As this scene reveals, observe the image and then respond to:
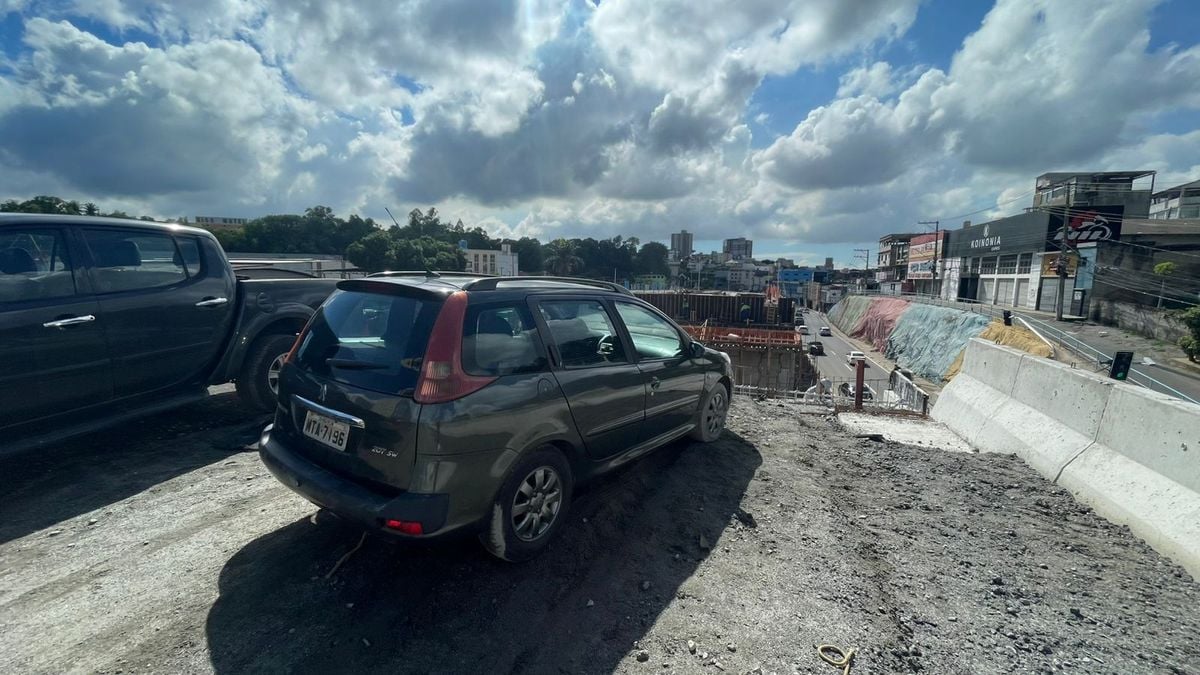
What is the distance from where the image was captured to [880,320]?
46062 millimetres

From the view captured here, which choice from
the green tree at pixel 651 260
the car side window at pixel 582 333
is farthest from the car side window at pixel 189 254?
the green tree at pixel 651 260

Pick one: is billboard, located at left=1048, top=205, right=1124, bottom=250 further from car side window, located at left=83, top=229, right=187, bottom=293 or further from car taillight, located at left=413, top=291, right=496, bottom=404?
car side window, located at left=83, top=229, right=187, bottom=293

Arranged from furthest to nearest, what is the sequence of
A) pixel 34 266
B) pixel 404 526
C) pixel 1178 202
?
pixel 1178 202, pixel 34 266, pixel 404 526

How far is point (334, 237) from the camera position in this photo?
6481cm

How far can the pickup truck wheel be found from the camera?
5.11 metres

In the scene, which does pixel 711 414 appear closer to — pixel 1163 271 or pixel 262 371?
Result: pixel 262 371

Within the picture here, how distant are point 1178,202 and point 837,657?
7684cm

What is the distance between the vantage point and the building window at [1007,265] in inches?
1574

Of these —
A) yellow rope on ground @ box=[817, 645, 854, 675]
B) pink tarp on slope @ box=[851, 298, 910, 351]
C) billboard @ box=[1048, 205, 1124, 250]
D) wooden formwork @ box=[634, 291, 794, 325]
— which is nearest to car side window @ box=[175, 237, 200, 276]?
yellow rope on ground @ box=[817, 645, 854, 675]

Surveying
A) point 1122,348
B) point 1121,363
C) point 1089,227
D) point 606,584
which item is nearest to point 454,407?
point 606,584

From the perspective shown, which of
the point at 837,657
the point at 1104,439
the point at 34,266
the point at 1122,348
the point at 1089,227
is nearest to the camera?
the point at 837,657

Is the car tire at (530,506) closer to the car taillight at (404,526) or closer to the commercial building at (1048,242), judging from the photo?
the car taillight at (404,526)

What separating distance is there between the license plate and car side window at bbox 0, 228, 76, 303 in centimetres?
263

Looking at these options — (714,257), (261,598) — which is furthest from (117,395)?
(714,257)
